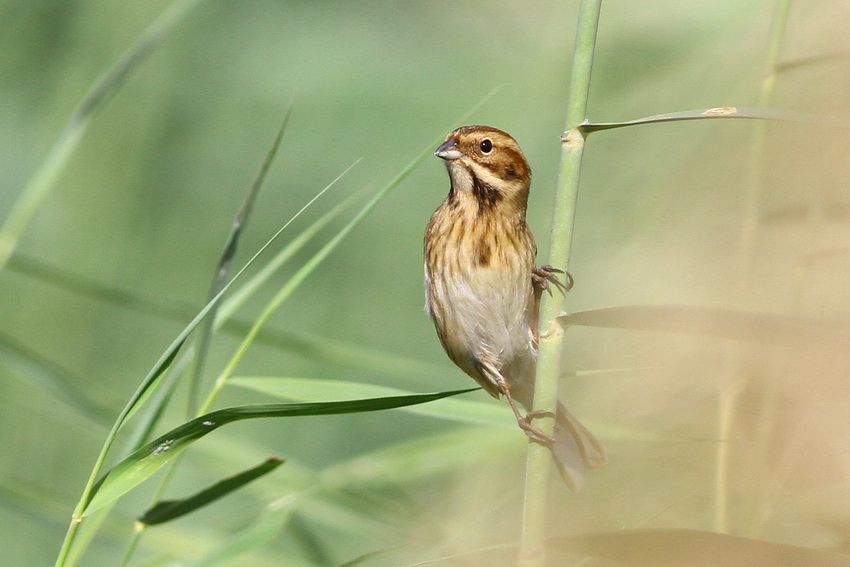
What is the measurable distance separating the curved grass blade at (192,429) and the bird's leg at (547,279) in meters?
0.23

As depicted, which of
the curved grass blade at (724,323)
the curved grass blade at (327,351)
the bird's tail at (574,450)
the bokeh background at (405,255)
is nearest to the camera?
the curved grass blade at (724,323)

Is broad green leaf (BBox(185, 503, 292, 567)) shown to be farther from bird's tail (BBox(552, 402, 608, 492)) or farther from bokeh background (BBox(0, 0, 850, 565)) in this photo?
bird's tail (BBox(552, 402, 608, 492))

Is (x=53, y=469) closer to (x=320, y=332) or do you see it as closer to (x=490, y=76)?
(x=320, y=332)

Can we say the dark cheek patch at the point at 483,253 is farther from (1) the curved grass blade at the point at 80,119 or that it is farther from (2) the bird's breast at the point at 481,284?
(1) the curved grass blade at the point at 80,119

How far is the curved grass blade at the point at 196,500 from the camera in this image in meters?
1.91

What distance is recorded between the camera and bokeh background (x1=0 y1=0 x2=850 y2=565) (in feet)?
4.29

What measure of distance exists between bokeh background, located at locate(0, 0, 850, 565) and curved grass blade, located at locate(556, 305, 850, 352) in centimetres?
3

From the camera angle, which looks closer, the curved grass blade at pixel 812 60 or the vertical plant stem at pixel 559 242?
the curved grass blade at pixel 812 60

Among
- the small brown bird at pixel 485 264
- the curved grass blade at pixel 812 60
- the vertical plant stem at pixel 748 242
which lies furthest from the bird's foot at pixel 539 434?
the small brown bird at pixel 485 264

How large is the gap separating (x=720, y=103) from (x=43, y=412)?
93.5 inches

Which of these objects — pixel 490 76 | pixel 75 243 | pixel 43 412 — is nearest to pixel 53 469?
pixel 43 412

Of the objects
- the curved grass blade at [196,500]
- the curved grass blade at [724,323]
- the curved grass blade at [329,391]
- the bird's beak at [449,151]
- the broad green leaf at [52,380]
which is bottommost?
the curved grass blade at [196,500]

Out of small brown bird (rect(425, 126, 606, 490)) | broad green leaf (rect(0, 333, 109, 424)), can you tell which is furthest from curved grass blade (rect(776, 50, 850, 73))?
broad green leaf (rect(0, 333, 109, 424))

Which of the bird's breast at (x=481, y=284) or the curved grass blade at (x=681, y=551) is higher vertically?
the bird's breast at (x=481, y=284)
